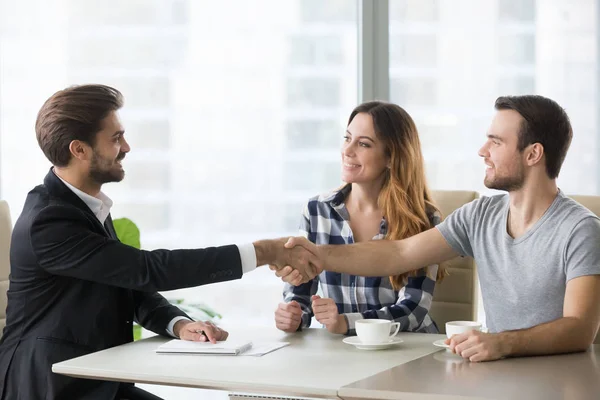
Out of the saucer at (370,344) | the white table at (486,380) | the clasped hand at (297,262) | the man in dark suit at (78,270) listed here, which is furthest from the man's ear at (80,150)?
the white table at (486,380)

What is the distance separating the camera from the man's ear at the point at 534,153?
7.70 feet

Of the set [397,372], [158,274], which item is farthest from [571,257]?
[158,274]

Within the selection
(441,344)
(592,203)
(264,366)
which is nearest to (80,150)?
(264,366)

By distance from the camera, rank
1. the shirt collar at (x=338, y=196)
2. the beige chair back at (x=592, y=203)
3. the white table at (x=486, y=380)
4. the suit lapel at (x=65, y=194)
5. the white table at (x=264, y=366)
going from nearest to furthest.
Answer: the white table at (x=486, y=380)
the white table at (x=264, y=366)
the suit lapel at (x=65, y=194)
the beige chair back at (x=592, y=203)
the shirt collar at (x=338, y=196)

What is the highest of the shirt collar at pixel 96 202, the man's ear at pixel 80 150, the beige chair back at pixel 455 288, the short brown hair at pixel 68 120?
the short brown hair at pixel 68 120

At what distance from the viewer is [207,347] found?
2.16 meters

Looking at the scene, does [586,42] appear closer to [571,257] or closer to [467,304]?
[467,304]

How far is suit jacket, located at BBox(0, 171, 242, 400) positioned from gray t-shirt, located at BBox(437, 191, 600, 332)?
0.68 m

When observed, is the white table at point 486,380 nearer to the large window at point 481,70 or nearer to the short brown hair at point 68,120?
the short brown hair at point 68,120

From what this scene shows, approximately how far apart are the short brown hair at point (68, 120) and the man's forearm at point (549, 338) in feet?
3.98

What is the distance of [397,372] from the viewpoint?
6.19 feet

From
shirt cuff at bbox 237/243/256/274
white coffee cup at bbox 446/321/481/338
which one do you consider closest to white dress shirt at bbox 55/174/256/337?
shirt cuff at bbox 237/243/256/274

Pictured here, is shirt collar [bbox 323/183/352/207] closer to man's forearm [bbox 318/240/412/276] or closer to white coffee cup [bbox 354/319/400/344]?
man's forearm [bbox 318/240/412/276]

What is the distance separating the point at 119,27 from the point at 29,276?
2.07 m
